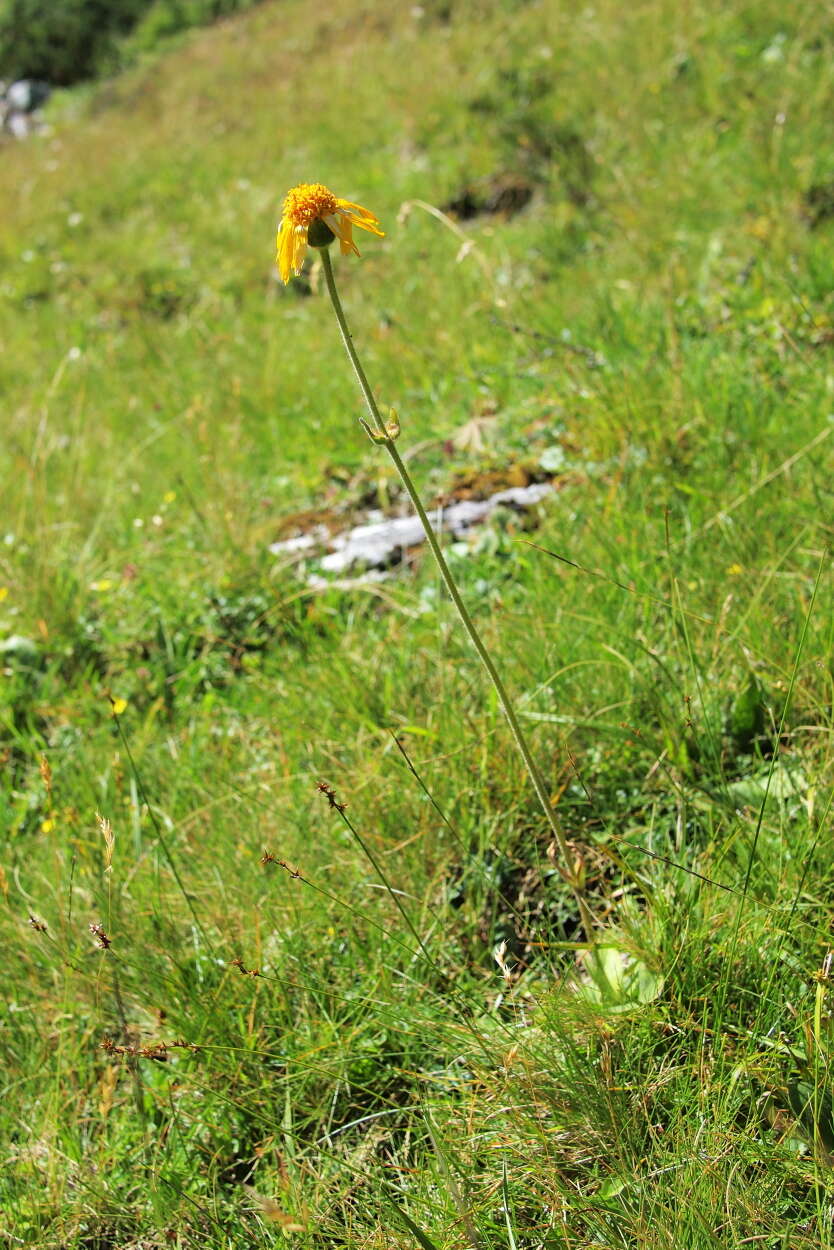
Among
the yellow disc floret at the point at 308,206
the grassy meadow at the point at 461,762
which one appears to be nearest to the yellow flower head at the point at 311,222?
the yellow disc floret at the point at 308,206

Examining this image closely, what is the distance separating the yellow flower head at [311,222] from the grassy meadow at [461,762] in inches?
31.1

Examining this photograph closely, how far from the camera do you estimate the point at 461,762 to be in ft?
6.32

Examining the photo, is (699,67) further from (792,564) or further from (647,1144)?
(647,1144)

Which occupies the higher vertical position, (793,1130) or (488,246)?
(488,246)

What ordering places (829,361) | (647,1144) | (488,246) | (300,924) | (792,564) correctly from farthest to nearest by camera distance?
(488,246), (829,361), (792,564), (300,924), (647,1144)

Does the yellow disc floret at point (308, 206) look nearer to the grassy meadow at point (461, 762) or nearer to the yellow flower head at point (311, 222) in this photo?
the yellow flower head at point (311, 222)

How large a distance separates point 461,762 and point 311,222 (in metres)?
1.10

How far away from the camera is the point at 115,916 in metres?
1.83

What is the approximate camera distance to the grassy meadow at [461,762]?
136 centimetres

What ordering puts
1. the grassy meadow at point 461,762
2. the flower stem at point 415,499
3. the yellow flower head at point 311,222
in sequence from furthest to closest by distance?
the grassy meadow at point 461,762
the yellow flower head at point 311,222
the flower stem at point 415,499

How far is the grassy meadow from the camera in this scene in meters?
1.36

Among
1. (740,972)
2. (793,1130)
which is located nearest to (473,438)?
(740,972)

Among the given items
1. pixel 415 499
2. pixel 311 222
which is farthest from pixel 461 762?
pixel 311 222

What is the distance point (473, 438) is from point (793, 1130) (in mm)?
2327
